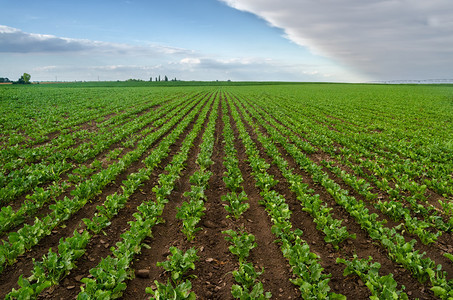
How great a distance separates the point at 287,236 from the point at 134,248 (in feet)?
10.4

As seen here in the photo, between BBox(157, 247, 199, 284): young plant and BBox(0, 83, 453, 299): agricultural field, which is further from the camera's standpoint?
BBox(157, 247, 199, 284): young plant

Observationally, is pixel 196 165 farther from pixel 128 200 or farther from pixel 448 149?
pixel 448 149

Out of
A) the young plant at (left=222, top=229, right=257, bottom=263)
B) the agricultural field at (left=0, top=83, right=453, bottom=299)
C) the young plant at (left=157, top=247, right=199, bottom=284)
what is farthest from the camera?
the young plant at (left=222, top=229, right=257, bottom=263)

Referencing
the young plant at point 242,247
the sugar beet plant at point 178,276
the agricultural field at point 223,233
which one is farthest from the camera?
the young plant at point 242,247

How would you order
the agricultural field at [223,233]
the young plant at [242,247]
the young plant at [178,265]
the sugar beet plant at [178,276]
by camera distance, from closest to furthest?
the sugar beet plant at [178,276], the agricultural field at [223,233], the young plant at [178,265], the young plant at [242,247]

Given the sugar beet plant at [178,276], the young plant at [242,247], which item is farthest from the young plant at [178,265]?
the young plant at [242,247]

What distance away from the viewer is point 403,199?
24.0ft

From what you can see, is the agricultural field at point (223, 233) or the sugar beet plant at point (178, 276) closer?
the sugar beet plant at point (178, 276)

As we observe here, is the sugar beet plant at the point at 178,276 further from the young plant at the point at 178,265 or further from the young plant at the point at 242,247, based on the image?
the young plant at the point at 242,247

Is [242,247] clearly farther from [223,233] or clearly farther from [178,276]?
[178,276]

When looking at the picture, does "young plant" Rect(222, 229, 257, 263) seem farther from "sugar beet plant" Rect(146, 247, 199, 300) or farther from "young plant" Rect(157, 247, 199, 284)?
"young plant" Rect(157, 247, 199, 284)

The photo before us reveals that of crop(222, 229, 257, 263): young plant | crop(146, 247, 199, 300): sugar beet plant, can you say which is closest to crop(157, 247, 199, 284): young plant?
crop(146, 247, 199, 300): sugar beet plant

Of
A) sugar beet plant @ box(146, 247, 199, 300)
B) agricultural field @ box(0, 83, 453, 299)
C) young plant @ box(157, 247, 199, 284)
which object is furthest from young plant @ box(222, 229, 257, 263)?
young plant @ box(157, 247, 199, 284)

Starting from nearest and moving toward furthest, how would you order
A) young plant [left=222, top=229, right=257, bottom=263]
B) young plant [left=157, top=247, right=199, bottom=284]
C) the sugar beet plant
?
the sugar beet plant
young plant [left=157, top=247, right=199, bottom=284]
young plant [left=222, top=229, right=257, bottom=263]
